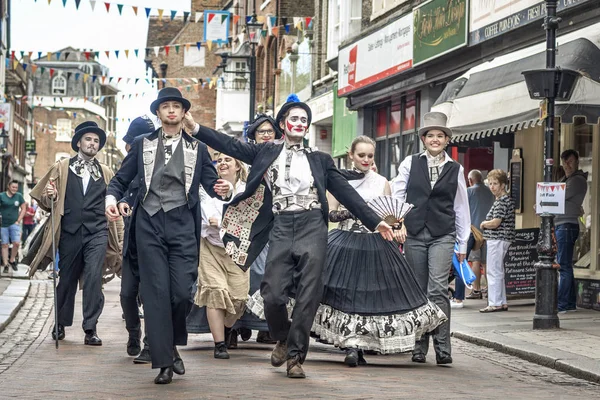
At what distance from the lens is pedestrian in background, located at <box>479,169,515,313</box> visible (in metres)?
15.3

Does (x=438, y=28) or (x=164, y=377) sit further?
(x=438, y=28)

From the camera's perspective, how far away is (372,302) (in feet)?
30.8

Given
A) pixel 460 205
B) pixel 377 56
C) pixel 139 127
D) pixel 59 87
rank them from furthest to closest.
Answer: pixel 59 87 → pixel 377 56 → pixel 139 127 → pixel 460 205

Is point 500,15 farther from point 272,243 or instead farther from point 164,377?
point 164,377

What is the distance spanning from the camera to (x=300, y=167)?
8805 mm

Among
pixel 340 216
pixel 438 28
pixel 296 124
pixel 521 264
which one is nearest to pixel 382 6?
pixel 438 28

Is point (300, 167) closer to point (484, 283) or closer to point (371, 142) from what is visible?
point (371, 142)

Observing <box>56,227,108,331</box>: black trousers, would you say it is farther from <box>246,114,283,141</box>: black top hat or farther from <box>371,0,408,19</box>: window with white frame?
<box>371,0,408,19</box>: window with white frame

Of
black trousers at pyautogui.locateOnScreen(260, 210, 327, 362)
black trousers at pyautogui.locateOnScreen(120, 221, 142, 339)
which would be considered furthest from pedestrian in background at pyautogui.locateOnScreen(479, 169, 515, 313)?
black trousers at pyautogui.locateOnScreen(260, 210, 327, 362)

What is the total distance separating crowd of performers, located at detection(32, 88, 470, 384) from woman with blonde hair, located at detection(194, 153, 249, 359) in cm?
1

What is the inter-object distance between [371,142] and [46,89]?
356 ft

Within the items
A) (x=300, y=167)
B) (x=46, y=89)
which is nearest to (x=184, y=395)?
(x=300, y=167)

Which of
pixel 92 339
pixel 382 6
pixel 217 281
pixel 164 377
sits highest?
pixel 382 6

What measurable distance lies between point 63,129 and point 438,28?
90.9 metres
